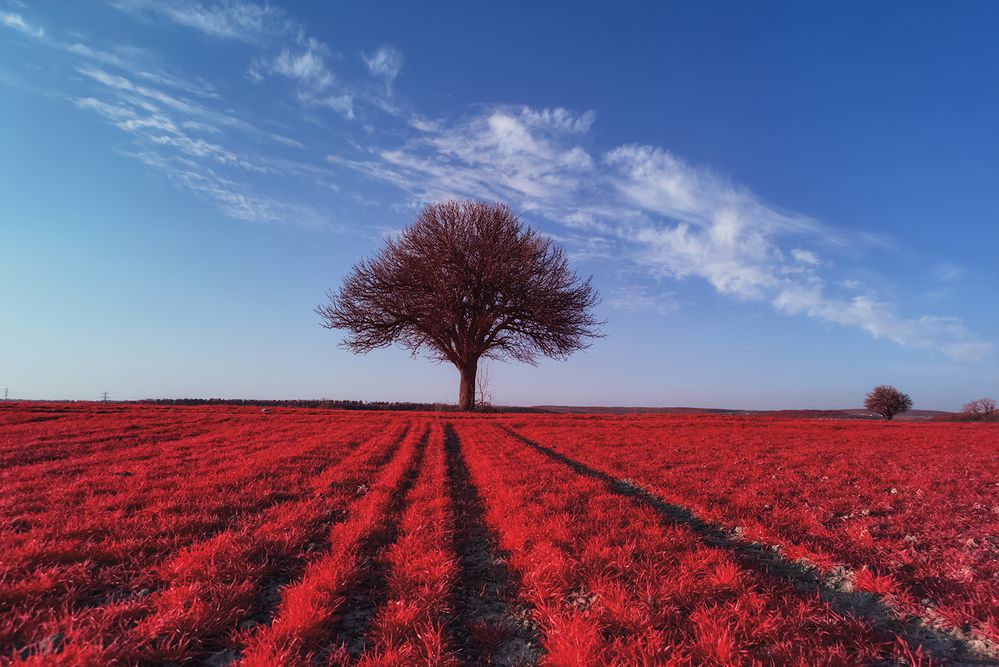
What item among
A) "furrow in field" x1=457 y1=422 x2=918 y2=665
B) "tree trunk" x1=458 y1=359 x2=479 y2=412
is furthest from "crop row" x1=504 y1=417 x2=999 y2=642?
"tree trunk" x1=458 y1=359 x2=479 y2=412

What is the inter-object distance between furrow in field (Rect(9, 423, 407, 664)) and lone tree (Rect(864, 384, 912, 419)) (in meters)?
71.9

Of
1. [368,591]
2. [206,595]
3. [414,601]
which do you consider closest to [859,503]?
[414,601]

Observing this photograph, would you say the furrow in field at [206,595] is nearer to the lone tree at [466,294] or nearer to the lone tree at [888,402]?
the lone tree at [466,294]

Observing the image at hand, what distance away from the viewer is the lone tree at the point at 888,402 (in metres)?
56.8

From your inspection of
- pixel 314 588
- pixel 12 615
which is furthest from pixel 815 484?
pixel 12 615

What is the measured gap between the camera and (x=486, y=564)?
5324 millimetres

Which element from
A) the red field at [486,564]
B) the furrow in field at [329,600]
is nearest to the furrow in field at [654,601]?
the red field at [486,564]

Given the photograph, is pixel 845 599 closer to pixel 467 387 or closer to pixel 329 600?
pixel 329 600

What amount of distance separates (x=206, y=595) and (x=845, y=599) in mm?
5948

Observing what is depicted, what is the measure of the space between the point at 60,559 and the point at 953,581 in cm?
900

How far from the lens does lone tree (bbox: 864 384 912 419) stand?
186ft

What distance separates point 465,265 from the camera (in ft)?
112

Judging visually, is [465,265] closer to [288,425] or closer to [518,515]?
[288,425]

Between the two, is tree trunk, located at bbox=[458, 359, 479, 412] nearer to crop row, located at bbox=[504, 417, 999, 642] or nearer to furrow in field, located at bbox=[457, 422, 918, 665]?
crop row, located at bbox=[504, 417, 999, 642]
